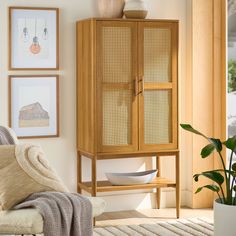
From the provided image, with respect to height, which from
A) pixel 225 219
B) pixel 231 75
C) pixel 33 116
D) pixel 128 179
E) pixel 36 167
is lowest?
pixel 225 219

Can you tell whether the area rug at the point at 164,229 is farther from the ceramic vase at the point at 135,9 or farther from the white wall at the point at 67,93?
the ceramic vase at the point at 135,9

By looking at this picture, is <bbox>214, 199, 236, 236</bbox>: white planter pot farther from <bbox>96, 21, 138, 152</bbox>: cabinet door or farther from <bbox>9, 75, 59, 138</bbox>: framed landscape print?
<bbox>9, 75, 59, 138</bbox>: framed landscape print

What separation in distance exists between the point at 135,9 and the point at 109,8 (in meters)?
0.23

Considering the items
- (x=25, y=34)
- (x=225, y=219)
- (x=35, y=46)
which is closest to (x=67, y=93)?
(x=35, y=46)

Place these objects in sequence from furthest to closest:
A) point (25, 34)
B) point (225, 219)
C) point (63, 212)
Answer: point (25, 34)
point (225, 219)
point (63, 212)

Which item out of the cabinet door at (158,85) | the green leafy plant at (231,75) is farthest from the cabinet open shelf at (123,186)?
the green leafy plant at (231,75)

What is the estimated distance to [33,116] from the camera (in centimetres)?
585

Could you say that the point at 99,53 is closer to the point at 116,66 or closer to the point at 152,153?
the point at 116,66

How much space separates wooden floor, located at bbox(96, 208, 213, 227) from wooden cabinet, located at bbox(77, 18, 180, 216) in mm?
278

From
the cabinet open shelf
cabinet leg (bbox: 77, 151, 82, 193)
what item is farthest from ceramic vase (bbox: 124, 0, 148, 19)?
the cabinet open shelf

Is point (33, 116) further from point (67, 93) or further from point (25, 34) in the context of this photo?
point (25, 34)

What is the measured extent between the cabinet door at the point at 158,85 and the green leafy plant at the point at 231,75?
67 centimetres

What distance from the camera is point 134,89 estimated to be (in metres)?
5.73

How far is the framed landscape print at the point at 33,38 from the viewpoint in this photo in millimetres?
5773
